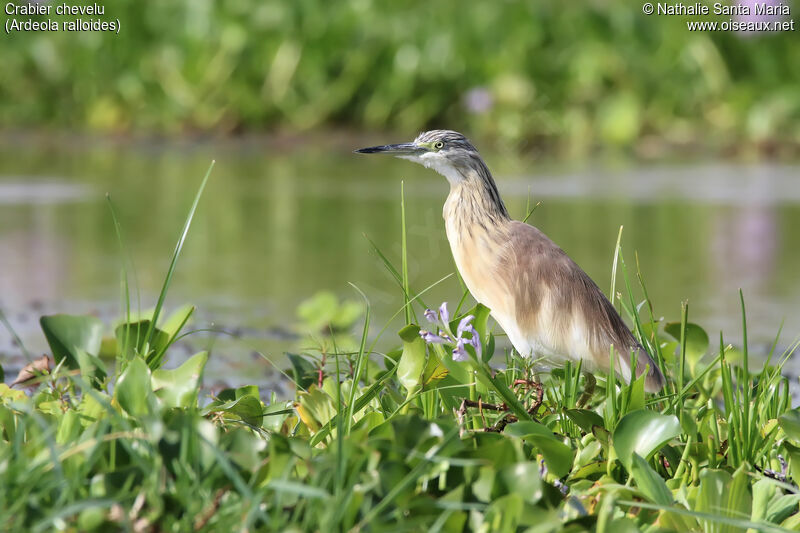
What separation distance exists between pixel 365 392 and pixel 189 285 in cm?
246

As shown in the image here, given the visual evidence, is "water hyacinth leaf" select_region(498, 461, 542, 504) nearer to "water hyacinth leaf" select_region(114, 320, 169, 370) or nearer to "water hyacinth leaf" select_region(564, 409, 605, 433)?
"water hyacinth leaf" select_region(564, 409, 605, 433)

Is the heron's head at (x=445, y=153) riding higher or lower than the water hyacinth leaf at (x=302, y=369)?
higher

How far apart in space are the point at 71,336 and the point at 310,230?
3179 millimetres

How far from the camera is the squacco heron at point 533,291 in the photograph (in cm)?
260

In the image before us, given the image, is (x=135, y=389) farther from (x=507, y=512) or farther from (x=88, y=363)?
(x=507, y=512)

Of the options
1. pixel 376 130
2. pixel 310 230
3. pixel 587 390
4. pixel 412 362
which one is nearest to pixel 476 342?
pixel 412 362

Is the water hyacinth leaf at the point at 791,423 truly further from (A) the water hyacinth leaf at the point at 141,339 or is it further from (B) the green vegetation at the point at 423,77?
(B) the green vegetation at the point at 423,77

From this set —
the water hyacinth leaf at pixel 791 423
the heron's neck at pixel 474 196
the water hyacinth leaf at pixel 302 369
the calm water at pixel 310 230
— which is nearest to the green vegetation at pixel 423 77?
the calm water at pixel 310 230

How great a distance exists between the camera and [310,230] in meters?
5.84

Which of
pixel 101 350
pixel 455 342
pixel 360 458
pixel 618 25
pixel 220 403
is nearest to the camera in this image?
pixel 360 458

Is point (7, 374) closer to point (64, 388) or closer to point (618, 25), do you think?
point (64, 388)

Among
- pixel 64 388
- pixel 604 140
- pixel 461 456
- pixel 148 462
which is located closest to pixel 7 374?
pixel 64 388

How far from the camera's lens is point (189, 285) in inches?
188

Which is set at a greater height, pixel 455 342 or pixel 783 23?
pixel 783 23
